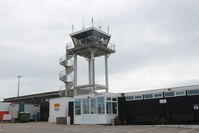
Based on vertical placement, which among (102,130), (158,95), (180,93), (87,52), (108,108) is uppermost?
(87,52)

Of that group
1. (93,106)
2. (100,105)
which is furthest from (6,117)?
(100,105)

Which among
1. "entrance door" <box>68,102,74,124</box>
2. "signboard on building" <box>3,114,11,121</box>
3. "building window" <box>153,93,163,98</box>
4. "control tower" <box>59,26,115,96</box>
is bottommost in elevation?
"signboard on building" <box>3,114,11,121</box>

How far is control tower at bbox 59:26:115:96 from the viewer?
3238 cm

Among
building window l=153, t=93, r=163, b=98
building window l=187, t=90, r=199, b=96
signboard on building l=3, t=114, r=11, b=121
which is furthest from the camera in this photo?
signboard on building l=3, t=114, r=11, b=121

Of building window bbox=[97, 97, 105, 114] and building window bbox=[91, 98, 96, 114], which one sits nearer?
building window bbox=[97, 97, 105, 114]

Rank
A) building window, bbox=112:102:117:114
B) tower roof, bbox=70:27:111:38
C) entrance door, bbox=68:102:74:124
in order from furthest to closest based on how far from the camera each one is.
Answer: tower roof, bbox=70:27:111:38, entrance door, bbox=68:102:74:124, building window, bbox=112:102:117:114

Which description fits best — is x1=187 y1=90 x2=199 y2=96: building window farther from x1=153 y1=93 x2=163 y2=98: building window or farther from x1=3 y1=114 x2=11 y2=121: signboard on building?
x1=3 y1=114 x2=11 y2=121: signboard on building

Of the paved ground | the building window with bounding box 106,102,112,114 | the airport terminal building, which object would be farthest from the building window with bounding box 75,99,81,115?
the paved ground

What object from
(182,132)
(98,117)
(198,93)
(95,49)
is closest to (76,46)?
(95,49)

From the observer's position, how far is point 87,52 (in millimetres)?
33781

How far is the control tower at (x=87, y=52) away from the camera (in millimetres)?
32375

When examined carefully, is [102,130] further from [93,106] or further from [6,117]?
[6,117]

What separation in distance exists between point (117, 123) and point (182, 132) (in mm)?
9418

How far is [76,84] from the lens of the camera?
33094 millimetres
